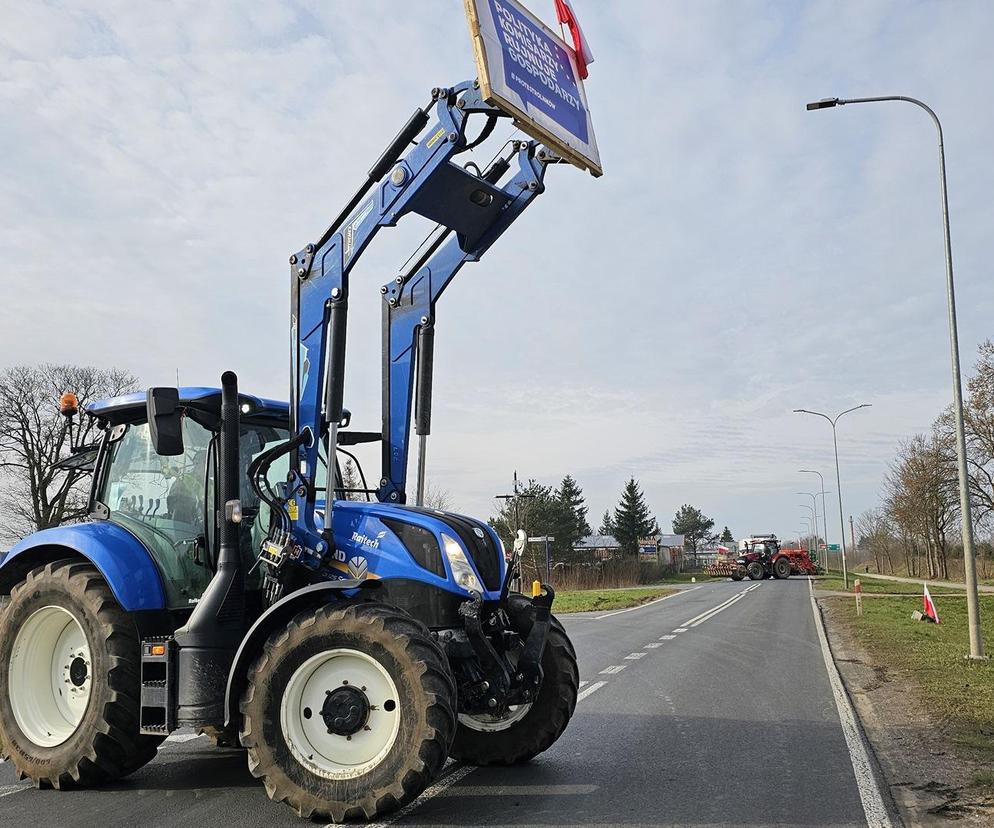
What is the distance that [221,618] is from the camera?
577 cm

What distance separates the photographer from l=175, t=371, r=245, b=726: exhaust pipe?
556 centimetres

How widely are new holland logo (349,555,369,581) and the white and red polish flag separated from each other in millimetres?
3970

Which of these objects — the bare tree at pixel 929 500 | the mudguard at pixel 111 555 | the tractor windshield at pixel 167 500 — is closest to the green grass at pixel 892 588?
the bare tree at pixel 929 500

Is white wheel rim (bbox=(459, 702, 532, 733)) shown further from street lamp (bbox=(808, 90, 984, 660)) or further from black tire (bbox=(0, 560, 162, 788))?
street lamp (bbox=(808, 90, 984, 660))

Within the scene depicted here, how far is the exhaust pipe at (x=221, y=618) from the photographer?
5562 mm

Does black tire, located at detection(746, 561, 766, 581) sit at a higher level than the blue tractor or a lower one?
lower

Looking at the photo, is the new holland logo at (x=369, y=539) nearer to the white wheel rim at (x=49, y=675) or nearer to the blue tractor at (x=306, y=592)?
the blue tractor at (x=306, y=592)

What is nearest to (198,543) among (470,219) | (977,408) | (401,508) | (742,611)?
(401,508)

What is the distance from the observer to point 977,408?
134 ft

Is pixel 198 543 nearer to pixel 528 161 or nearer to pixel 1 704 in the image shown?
pixel 1 704

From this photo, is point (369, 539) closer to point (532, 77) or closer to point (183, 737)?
point (532, 77)

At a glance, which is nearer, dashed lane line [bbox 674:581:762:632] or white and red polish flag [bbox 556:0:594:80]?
white and red polish flag [bbox 556:0:594:80]

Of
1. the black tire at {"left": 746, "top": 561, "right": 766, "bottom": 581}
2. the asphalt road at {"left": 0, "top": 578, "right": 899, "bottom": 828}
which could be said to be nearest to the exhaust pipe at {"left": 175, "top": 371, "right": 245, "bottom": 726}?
the asphalt road at {"left": 0, "top": 578, "right": 899, "bottom": 828}

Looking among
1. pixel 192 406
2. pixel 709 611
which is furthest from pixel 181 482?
pixel 709 611
